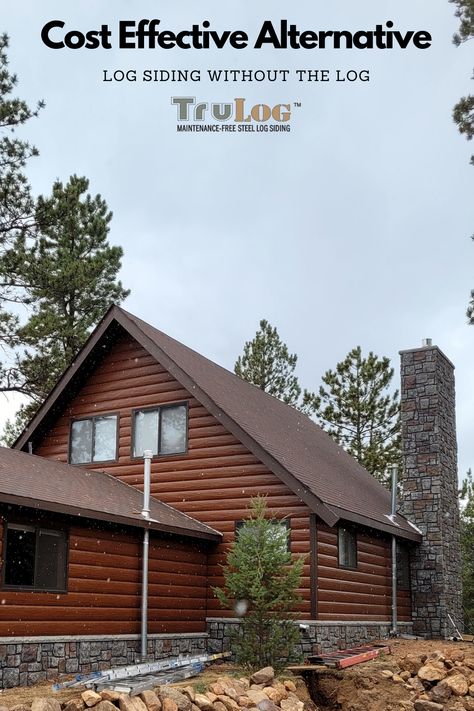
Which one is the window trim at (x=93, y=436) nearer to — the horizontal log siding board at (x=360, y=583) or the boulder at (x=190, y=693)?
the horizontal log siding board at (x=360, y=583)

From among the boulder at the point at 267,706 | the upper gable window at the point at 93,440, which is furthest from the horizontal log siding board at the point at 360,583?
the upper gable window at the point at 93,440

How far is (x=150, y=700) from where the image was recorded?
33.0 feet

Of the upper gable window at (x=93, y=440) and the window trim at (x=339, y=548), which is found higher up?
the upper gable window at (x=93, y=440)

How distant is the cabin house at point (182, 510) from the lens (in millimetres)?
12883

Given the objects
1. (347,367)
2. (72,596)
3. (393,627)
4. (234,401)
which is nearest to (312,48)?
(234,401)

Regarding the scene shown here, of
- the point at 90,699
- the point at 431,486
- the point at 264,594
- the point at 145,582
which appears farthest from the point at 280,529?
the point at 431,486

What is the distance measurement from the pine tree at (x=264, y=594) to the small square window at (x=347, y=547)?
299 centimetres

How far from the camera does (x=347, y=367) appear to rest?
119 ft

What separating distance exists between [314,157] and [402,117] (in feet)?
16.3

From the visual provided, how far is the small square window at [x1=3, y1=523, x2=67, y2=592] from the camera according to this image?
41.1ft

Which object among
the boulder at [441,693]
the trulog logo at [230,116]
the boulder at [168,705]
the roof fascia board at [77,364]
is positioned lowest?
the boulder at [441,693]

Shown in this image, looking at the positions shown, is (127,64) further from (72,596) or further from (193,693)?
(193,693)

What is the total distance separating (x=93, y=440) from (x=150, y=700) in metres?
9.15

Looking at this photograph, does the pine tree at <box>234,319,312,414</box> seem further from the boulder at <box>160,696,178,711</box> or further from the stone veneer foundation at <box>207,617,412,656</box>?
the boulder at <box>160,696,178,711</box>
